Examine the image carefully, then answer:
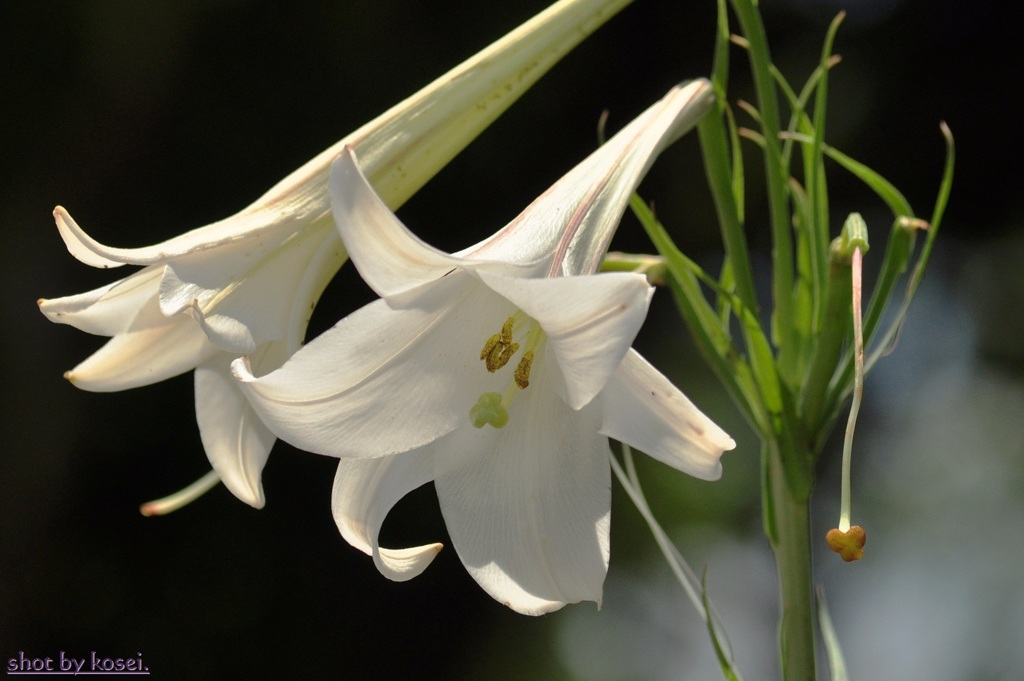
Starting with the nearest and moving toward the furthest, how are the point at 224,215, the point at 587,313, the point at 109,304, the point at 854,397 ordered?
the point at 587,313 → the point at 854,397 → the point at 109,304 → the point at 224,215

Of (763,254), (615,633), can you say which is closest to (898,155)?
(763,254)

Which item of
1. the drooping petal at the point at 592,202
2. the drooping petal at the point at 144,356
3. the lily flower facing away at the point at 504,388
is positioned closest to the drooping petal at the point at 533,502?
the lily flower facing away at the point at 504,388

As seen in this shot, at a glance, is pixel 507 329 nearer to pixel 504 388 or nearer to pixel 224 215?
pixel 504 388

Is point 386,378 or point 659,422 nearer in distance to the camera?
point 659,422

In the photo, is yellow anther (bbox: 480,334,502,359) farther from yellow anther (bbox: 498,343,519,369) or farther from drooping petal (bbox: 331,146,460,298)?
drooping petal (bbox: 331,146,460,298)

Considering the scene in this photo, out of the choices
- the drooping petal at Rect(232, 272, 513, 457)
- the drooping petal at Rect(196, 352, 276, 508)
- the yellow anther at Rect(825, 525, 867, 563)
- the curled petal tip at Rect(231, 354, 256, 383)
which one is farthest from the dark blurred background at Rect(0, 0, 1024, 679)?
the yellow anther at Rect(825, 525, 867, 563)

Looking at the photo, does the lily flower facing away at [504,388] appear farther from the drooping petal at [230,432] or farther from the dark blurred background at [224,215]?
the dark blurred background at [224,215]

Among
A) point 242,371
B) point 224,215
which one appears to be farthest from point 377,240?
point 224,215
